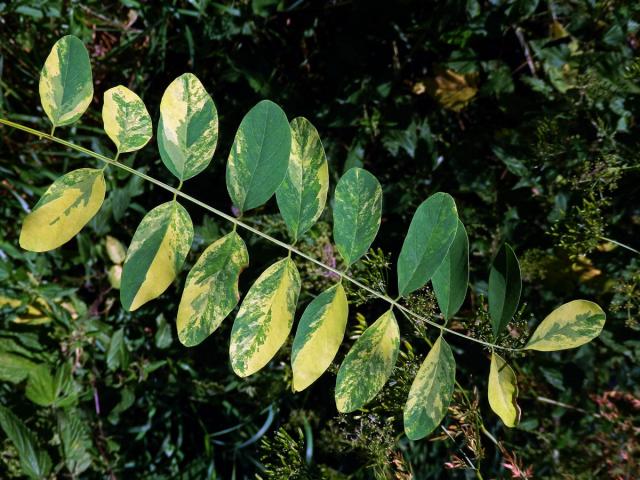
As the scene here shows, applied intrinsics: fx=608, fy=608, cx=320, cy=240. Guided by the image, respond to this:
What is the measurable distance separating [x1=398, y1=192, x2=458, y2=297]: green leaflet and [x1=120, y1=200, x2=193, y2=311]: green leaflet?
12.8 inches

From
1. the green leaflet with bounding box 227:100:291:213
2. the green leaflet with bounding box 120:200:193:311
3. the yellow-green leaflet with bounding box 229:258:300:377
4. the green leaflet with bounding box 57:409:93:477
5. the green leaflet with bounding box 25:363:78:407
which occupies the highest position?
the green leaflet with bounding box 227:100:291:213

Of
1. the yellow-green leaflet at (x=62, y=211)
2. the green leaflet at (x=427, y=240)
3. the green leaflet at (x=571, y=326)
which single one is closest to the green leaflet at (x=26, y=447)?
the yellow-green leaflet at (x=62, y=211)

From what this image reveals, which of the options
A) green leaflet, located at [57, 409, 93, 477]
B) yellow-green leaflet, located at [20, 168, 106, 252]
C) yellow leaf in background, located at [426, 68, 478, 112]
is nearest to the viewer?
yellow-green leaflet, located at [20, 168, 106, 252]

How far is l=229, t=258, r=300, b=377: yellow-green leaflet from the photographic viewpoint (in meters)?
0.85

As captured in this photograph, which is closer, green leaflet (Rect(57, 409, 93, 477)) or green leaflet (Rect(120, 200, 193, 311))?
green leaflet (Rect(120, 200, 193, 311))

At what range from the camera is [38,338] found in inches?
77.7

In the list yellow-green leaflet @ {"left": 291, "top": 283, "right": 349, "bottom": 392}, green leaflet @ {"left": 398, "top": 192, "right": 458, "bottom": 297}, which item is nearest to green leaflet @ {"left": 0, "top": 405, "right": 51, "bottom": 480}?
yellow-green leaflet @ {"left": 291, "top": 283, "right": 349, "bottom": 392}

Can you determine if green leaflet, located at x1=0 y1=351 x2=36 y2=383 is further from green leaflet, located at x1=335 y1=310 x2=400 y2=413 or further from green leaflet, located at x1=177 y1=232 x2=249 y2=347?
green leaflet, located at x1=335 y1=310 x2=400 y2=413

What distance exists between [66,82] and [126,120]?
0.10 m

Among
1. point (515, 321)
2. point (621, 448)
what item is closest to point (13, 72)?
point (515, 321)

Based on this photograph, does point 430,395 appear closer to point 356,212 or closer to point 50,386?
point 356,212

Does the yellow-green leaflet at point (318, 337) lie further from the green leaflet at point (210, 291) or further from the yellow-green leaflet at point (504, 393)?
the yellow-green leaflet at point (504, 393)

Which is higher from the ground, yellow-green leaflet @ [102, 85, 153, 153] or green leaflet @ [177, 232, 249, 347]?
yellow-green leaflet @ [102, 85, 153, 153]

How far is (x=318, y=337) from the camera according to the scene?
0.87m
